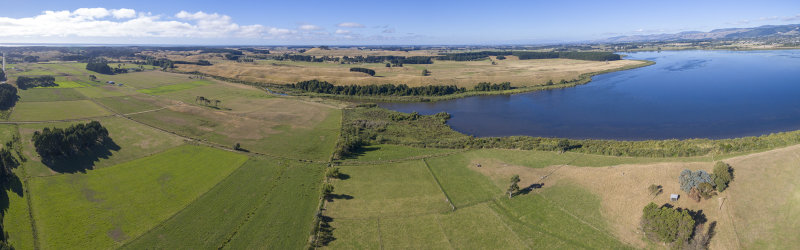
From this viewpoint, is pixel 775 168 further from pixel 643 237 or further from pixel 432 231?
pixel 432 231

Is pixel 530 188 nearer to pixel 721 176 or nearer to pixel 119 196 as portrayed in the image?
pixel 721 176

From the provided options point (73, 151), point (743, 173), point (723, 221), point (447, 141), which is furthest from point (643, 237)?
point (73, 151)

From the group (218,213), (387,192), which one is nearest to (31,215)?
(218,213)

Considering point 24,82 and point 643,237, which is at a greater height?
point 24,82

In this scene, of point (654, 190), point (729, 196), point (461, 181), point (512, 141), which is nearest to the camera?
point (729, 196)

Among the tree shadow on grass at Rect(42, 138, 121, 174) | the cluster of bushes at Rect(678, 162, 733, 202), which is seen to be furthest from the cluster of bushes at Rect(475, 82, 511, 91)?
the tree shadow on grass at Rect(42, 138, 121, 174)

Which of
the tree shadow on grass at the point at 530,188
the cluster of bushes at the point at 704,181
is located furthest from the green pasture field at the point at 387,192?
the cluster of bushes at the point at 704,181
